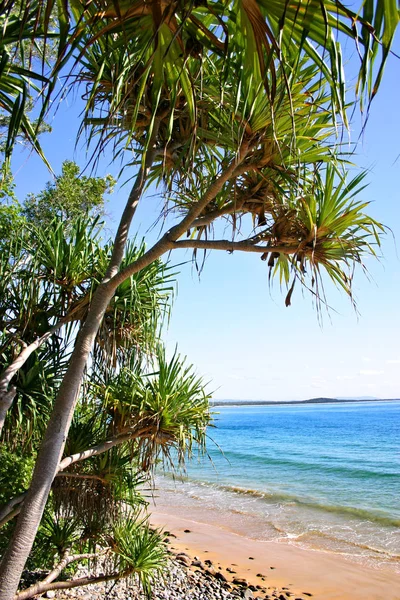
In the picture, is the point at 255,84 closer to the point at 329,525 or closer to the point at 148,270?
the point at 148,270

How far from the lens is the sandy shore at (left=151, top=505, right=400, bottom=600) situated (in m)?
6.88

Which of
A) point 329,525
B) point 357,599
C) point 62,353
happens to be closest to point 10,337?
point 62,353

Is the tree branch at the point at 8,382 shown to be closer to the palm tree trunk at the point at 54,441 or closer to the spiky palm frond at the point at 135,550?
the palm tree trunk at the point at 54,441

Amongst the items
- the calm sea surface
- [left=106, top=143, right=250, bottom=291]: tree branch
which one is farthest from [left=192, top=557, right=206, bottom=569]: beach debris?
[left=106, top=143, right=250, bottom=291]: tree branch

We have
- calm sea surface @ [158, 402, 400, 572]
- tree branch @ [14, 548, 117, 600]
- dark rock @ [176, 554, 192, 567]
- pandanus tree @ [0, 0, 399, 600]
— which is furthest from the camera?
calm sea surface @ [158, 402, 400, 572]

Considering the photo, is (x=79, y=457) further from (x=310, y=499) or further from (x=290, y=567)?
(x=310, y=499)

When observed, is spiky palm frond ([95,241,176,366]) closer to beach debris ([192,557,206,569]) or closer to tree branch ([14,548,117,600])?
tree branch ([14,548,117,600])

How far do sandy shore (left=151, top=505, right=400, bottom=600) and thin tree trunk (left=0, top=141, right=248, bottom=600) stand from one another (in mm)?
4669

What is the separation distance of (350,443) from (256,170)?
33.1 m

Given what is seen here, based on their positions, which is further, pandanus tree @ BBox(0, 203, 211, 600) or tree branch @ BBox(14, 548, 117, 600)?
pandanus tree @ BBox(0, 203, 211, 600)

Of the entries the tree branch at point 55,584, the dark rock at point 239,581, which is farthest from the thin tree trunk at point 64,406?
the dark rock at point 239,581

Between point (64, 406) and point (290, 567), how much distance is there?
6.38 meters

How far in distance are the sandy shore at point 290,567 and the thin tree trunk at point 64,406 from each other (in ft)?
15.3

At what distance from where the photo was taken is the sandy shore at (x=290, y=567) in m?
6.88
